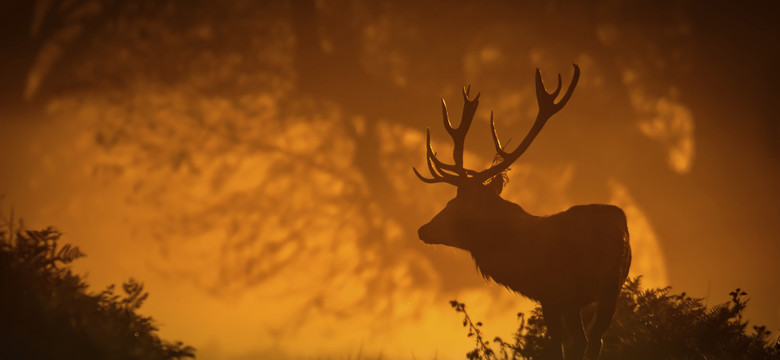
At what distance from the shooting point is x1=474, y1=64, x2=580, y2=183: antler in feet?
27.9

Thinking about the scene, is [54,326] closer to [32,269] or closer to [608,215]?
[32,269]

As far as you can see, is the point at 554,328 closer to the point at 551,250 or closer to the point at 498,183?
the point at 551,250

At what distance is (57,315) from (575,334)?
5.07m

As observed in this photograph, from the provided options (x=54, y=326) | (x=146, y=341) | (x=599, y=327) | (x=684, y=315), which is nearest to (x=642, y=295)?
(x=684, y=315)

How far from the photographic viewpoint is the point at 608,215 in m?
6.62

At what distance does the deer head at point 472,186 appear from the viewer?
25.5 ft

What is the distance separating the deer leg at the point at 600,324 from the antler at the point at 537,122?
273 cm

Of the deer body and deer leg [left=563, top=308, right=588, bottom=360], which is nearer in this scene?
deer leg [left=563, top=308, right=588, bottom=360]

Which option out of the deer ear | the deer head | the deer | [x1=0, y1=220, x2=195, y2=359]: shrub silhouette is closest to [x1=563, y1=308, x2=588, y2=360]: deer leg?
the deer

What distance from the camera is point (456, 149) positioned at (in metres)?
9.26

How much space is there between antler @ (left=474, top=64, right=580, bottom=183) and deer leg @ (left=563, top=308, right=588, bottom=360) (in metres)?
2.79

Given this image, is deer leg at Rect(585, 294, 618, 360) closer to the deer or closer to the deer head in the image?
the deer

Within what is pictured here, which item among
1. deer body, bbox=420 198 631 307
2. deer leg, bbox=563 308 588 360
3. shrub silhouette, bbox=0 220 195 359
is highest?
deer body, bbox=420 198 631 307

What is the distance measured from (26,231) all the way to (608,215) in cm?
591
